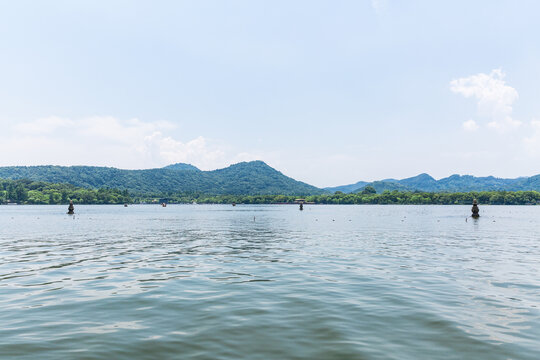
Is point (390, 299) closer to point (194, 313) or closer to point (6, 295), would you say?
point (194, 313)

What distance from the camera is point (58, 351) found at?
9.66 m

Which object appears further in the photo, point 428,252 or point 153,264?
point 428,252

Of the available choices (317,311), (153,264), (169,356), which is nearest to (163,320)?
(169,356)

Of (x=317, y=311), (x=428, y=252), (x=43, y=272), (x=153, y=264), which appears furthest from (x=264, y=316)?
(x=428, y=252)

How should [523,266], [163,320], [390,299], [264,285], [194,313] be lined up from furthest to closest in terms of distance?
[523,266] → [264,285] → [390,299] → [194,313] → [163,320]

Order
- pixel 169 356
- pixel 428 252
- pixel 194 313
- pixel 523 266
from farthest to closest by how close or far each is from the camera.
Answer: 1. pixel 428 252
2. pixel 523 266
3. pixel 194 313
4. pixel 169 356

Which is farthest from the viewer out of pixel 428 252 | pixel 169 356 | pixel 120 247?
pixel 120 247

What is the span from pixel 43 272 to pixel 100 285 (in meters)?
6.11

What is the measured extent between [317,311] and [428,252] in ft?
67.9

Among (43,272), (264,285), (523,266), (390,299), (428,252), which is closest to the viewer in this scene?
(390,299)

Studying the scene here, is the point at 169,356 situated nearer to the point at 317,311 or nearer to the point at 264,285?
the point at 317,311

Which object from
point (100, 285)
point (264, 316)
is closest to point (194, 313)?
point (264, 316)

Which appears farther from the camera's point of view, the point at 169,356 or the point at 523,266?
the point at 523,266

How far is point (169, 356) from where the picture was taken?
9.30 m
